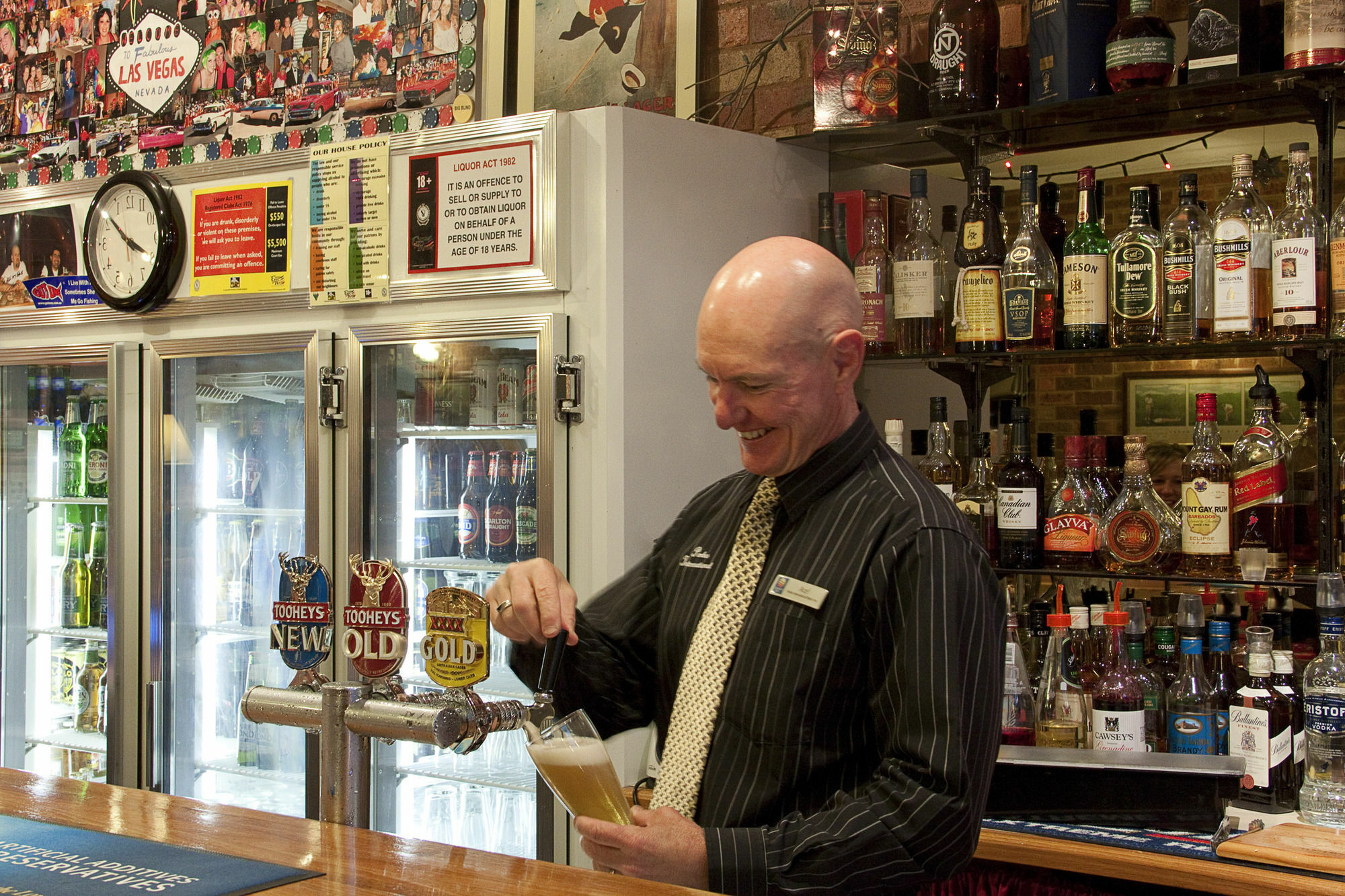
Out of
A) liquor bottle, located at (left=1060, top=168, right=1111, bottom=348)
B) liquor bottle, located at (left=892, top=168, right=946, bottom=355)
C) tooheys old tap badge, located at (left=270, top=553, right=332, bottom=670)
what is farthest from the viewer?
liquor bottle, located at (left=892, top=168, right=946, bottom=355)

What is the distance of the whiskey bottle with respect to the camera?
308cm

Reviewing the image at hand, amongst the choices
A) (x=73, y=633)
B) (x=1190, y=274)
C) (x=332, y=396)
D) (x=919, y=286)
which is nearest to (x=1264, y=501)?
(x=1190, y=274)

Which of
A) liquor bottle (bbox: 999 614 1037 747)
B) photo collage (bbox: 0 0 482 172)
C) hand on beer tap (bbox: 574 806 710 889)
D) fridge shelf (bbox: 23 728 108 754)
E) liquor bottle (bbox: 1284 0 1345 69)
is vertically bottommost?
fridge shelf (bbox: 23 728 108 754)

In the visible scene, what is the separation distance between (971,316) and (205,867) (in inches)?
81.2

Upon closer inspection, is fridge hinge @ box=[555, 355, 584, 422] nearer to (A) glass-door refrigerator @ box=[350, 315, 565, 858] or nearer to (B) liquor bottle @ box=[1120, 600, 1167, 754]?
(A) glass-door refrigerator @ box=[350, 315, 565, 858]

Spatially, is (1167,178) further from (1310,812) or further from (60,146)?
(60,146)

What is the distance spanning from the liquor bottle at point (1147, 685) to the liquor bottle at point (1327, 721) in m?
0.28

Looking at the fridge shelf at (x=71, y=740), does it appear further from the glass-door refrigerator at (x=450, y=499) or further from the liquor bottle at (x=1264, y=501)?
the liquor bottle at (x=1264, y=501)

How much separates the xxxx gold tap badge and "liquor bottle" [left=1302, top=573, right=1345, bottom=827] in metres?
1.72

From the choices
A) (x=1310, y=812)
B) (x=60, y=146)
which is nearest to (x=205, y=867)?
(x=1310, y=812)

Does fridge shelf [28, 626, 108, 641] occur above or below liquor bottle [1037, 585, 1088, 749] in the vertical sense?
below

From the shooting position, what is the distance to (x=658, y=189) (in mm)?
3057

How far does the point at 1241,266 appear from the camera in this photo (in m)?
2.55

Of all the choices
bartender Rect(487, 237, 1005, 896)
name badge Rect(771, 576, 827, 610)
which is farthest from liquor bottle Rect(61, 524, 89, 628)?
name badge Rect(771, 576, 827, 610)
